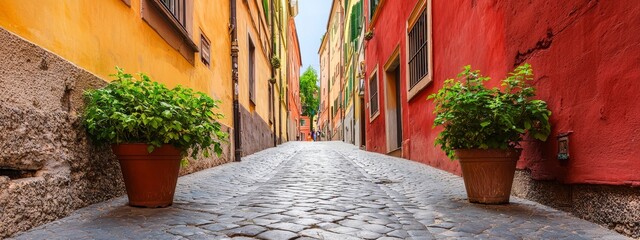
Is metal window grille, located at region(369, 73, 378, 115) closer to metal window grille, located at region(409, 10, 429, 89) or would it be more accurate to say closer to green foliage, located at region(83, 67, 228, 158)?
metal window grille, located at region(409, 10, 429, 89)

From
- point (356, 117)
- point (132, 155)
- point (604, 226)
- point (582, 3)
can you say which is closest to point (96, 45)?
point (132, 155)

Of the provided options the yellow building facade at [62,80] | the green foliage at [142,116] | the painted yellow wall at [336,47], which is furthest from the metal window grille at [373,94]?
the painted yellow wall at [336,47]

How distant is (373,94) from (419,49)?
5595mm

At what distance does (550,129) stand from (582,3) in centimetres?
86

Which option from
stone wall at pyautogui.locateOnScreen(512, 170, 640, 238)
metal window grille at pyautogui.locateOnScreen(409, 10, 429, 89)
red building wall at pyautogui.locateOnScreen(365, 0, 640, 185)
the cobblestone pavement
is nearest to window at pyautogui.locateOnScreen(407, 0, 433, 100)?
metal window grille at pyautogui.locateOnScreen(409, 10, 429, 89)

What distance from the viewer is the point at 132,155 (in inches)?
113

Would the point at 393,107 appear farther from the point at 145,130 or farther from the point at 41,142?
the point at 41,142

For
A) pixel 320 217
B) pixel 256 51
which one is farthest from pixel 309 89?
pixel 320 217

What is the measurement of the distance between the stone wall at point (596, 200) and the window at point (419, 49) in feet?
10.8

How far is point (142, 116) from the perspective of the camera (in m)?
2.74

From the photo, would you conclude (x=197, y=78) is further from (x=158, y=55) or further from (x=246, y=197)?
(x=246, y=197)

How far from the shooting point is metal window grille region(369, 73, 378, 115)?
1220 centimetres

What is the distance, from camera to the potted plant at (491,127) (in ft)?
9.91

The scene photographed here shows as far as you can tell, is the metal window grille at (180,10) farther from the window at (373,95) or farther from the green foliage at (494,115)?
the window at (373,95)
